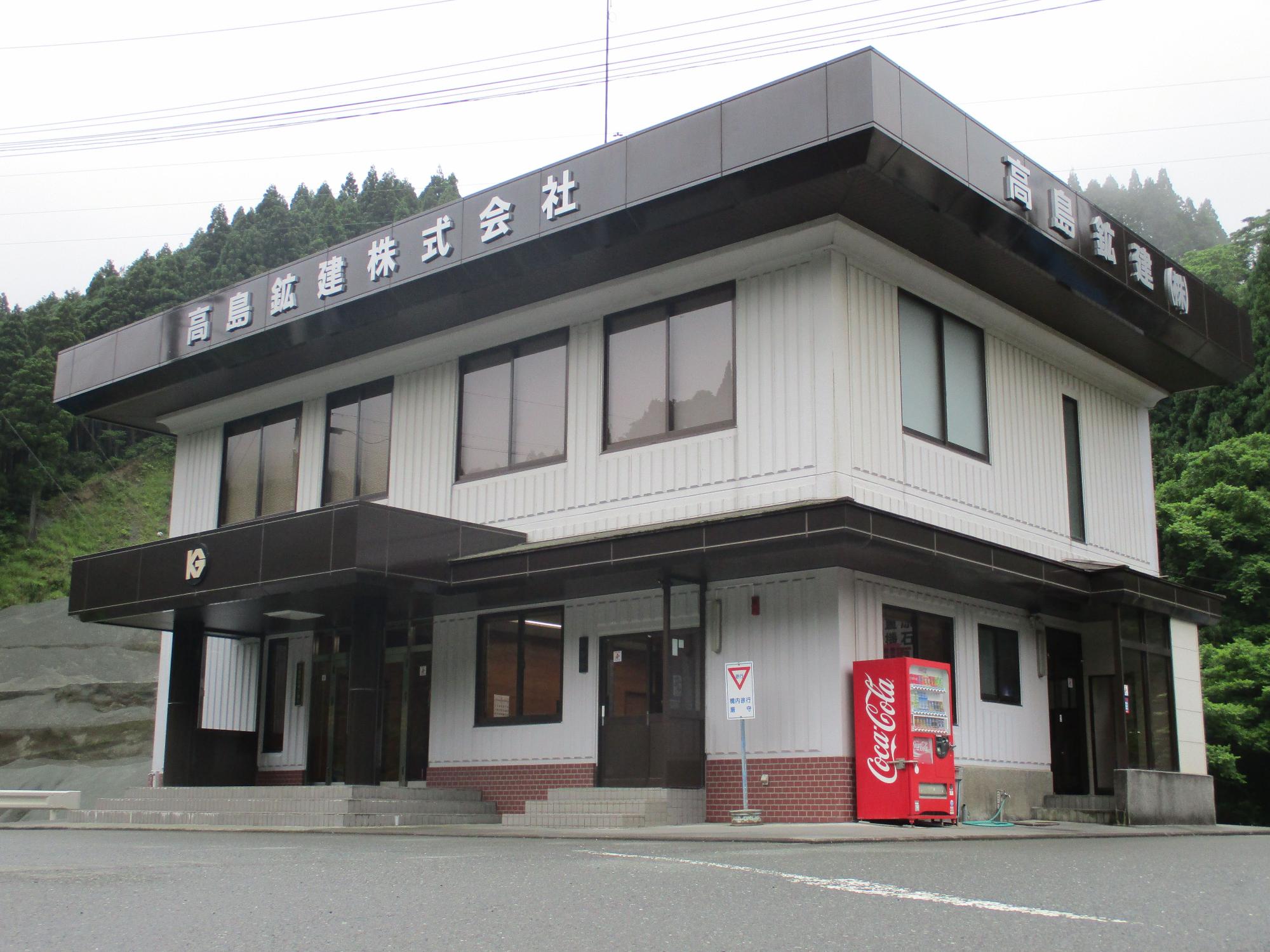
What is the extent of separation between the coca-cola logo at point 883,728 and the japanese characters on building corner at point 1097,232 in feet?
20.1

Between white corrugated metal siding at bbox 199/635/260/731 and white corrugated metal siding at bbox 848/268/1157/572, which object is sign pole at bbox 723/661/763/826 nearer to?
white corrugated metal siding at bbox 848/268/1157/572

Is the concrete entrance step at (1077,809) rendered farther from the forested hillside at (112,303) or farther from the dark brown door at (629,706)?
the forested hillside at (112,303)

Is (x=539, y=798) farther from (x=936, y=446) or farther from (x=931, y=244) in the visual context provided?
(x=931, y=244)

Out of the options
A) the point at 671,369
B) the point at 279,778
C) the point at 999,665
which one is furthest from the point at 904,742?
the point at 279,778

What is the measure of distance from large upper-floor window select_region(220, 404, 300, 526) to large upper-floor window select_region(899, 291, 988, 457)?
36.1ft

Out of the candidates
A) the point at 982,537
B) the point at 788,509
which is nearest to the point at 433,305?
the point at 788,509

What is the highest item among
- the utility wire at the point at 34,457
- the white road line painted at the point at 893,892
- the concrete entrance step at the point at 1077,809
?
the utility wire at the point at 34,457

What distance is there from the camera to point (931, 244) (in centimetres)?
1606

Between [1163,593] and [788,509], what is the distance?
7.43 metres

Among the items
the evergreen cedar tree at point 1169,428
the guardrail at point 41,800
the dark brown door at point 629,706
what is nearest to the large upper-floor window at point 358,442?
the dark brown door at point 629,706

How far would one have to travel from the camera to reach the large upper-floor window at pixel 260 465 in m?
22.6

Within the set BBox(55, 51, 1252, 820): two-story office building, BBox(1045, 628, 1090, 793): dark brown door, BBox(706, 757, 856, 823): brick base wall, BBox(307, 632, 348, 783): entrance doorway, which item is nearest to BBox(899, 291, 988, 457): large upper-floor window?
BBox(55, 51, 1252, 820): two-story office building

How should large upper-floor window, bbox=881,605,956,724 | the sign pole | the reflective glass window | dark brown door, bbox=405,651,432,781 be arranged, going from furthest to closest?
dark brown door, bbox=405,651,432,781 → the reflective glass window → large upper-floor window, bbox=881,605,956,724 → the sign pole

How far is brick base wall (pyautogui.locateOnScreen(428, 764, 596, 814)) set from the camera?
17656 mm
